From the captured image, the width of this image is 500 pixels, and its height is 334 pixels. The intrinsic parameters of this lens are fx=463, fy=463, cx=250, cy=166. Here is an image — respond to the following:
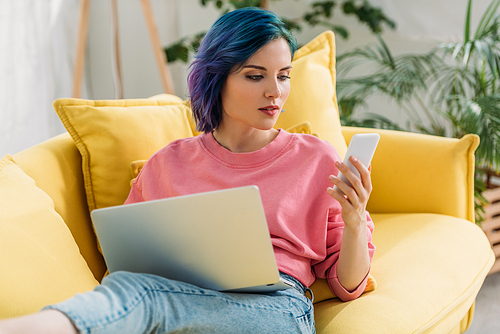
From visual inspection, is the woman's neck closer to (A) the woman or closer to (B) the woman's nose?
(A) the woman

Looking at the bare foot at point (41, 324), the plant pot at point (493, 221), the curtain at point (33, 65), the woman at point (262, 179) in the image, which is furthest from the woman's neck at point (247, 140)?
the curtain at point (33, 65)

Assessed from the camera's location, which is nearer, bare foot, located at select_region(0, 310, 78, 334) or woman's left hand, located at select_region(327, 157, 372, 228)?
bare foot, located at select_region(0, 310, 78, 334)

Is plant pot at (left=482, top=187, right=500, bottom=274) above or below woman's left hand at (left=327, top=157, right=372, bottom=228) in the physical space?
below

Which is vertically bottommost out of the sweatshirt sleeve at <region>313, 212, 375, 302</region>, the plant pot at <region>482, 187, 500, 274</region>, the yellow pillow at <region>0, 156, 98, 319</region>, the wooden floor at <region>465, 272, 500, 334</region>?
the wooden floor at <region>465, 272, 500, 334</region>

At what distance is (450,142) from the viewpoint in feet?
4.76

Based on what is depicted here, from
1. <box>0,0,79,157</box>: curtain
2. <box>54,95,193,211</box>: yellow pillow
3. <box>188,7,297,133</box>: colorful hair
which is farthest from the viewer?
<box>0,0,79,157</box>: curtain

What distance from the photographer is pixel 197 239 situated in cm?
74

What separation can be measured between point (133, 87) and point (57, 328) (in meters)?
2.84

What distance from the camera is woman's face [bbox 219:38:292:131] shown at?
0.97 meters

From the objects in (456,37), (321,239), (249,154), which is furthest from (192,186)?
(456,37)

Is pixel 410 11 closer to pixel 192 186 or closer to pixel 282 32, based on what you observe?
pixel 282 32

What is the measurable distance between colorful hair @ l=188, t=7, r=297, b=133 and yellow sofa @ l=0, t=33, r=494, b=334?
26 centimetres

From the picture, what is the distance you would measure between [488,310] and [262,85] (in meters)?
1.32

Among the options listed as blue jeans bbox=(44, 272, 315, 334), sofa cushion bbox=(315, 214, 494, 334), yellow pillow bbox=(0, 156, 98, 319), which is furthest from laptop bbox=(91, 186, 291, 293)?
sofa cushion bbox=(315, 214, 494, 334)
